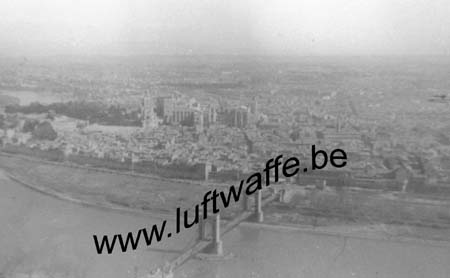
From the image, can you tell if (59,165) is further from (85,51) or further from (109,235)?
(109,235)

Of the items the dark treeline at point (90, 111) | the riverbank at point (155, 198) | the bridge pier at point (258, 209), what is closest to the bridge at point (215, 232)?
the bridge pier at point (258, 209)

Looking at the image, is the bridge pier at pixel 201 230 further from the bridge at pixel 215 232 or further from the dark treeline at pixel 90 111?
the dark treeline at pixel 90 111

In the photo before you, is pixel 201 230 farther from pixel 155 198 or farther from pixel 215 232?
pixel 155 198

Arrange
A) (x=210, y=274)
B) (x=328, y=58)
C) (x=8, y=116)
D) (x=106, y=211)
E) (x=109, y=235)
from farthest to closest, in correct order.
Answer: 1. (x=8, y=116)
2. (x=328, y=58)
3. (x=106, y=211)
4. (x=109, y=235)
5. (x=210, y=274)

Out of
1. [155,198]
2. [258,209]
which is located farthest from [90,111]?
[258,209]

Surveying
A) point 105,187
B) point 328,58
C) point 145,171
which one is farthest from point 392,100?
point 105,187

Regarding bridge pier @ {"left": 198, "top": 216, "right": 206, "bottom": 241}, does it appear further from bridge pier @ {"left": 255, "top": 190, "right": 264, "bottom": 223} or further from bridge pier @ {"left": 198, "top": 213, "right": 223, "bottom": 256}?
bridge pier @ {"left": 255, "top": 190, "right": 264, "bottom": 223}
